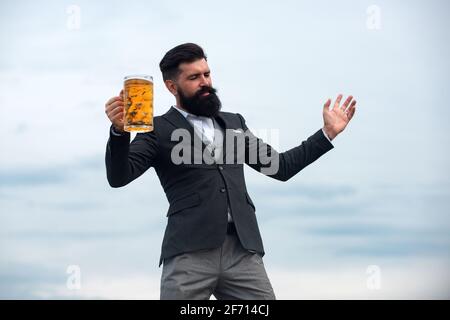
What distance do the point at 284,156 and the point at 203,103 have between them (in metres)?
0.89

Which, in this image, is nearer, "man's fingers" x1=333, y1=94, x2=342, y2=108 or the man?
the man

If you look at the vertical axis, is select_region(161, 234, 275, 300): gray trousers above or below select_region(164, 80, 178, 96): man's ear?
below

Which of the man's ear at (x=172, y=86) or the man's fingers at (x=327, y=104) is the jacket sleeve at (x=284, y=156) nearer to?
the man's fingers at (x=327, y=104)

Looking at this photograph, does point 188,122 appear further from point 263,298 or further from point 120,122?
point 263,298

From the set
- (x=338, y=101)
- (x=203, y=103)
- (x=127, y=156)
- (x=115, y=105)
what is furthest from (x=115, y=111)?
(x=338, y=101)

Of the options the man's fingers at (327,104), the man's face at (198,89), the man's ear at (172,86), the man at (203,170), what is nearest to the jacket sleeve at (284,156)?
the man at (203,170)

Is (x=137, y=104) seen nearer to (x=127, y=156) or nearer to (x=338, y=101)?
(x=127, y=156)

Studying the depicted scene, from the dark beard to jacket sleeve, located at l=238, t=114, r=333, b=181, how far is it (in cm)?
44

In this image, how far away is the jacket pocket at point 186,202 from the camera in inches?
208

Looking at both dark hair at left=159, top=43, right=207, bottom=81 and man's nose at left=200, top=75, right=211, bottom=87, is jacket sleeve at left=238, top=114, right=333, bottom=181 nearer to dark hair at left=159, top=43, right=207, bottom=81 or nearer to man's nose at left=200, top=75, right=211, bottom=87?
man's nose at left=200, top=75, right=211, bottom=87

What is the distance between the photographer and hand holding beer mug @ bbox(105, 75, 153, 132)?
4.61 metres

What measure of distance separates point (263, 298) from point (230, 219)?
71 cm

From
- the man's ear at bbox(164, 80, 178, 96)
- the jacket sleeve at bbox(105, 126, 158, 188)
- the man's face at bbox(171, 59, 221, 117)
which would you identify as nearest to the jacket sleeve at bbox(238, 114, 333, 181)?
the man's face at bbox(171, 59, 221, 117)

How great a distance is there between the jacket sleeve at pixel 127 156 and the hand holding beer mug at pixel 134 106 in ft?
0.59
